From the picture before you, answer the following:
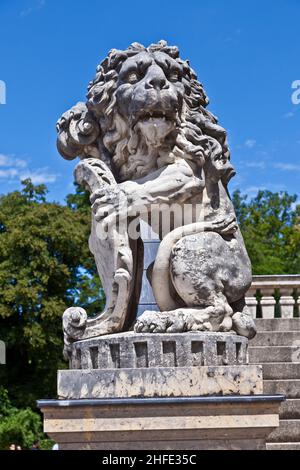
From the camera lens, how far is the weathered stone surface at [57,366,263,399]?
235 inches

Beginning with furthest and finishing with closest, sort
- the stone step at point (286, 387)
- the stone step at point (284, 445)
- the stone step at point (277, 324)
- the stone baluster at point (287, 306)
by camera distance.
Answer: the stone baluster at point (287, 306)
the stone step at point (277, 324)
the stone step at point (286, 387)
the stone step at point (284, 445)

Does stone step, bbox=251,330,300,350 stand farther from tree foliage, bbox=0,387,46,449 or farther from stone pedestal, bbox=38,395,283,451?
tree foliage, bbox=0,387,46,449

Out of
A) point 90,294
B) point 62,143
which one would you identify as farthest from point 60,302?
point 62,143

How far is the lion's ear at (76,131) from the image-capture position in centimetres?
686

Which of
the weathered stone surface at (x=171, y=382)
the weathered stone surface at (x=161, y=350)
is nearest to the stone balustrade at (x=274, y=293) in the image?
the weathered stone surface at (x=161, y=350)

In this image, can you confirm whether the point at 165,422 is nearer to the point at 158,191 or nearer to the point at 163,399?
the point at 163,399

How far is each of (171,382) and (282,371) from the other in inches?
159

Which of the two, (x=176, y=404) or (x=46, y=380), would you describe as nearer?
(x=176, y=404)

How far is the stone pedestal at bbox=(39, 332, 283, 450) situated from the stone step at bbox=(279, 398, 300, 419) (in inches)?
121

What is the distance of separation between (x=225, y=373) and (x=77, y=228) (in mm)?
27264

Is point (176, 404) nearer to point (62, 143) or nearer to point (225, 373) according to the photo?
point (225, 373)

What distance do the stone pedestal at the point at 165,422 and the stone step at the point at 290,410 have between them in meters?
3.10

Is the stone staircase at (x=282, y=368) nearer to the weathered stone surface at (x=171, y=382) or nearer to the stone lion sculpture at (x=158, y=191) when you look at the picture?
the stone lion sculpture at (x=158, y=191)
